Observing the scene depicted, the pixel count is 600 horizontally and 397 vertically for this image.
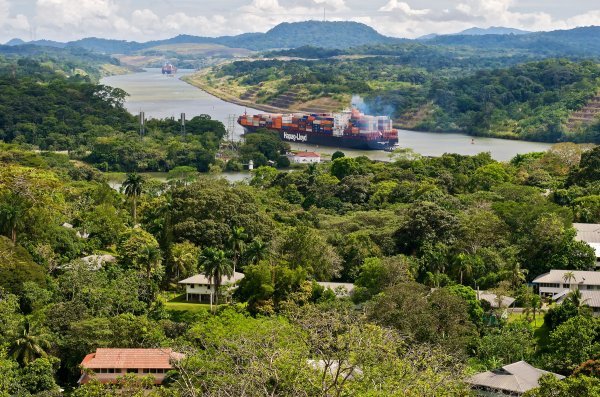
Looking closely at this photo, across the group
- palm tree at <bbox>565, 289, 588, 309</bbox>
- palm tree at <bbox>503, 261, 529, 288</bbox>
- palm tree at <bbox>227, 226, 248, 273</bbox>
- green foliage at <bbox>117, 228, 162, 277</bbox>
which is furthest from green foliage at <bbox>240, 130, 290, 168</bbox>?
palm tree at <bbox>565, 289, 588, 309</bbox>

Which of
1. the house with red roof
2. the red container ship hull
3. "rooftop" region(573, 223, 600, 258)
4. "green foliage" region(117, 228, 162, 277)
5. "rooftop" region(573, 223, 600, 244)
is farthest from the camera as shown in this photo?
the red container ship hull

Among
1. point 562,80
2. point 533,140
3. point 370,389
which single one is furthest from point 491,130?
point 370,389

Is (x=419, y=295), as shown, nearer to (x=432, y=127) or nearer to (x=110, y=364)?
(x=110, y=364)

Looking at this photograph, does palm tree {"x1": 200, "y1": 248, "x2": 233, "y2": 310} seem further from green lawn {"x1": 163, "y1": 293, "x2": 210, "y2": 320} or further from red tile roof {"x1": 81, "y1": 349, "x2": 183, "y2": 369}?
red tile roof {"x1": 81, "y1": 349, "x2": 183, "y2": 369}

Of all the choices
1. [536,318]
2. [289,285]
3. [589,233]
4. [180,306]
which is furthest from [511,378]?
[589,233]

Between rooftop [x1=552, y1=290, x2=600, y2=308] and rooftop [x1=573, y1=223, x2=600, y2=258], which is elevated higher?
rooftop [x1=573, y1=223, x2=600, y2=258]

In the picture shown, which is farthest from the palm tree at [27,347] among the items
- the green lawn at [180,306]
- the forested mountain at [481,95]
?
the forested mountain at [481,95]

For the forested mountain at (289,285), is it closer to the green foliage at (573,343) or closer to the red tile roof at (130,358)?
the green foliage at (573,343)
